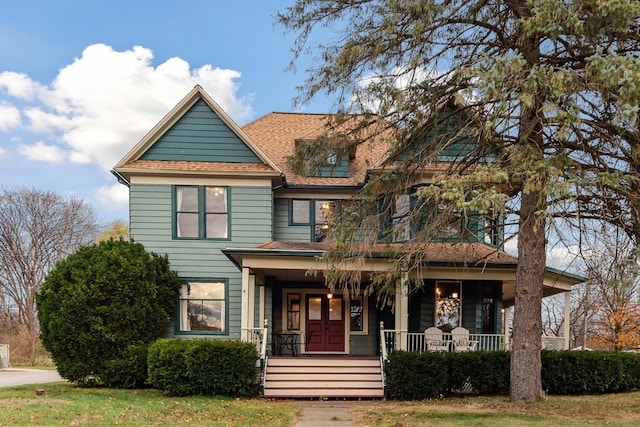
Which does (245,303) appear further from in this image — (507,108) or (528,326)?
(507,108)

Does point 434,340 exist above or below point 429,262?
below

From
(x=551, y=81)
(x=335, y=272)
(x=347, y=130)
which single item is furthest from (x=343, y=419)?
(x=551, y=81)

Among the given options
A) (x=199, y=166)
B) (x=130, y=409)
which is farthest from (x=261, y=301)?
(x=130, y=409)

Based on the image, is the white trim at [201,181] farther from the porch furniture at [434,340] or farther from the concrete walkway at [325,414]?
the concrete walkway at [325,414]

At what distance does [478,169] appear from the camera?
Result: 8062 mm

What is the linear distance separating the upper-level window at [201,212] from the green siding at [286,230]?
5.38 ft

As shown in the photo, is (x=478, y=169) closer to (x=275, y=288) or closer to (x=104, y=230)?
(x=275, y=288)

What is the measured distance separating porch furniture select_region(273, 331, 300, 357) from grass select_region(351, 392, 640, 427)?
4.41 m

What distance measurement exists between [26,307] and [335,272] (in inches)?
1297

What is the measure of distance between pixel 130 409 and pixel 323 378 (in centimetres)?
470

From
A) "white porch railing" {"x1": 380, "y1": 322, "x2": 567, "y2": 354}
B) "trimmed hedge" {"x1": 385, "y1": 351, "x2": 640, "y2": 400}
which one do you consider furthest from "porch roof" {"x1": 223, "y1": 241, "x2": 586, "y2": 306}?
"trimmed hedge" {"x1": 385, "y1": 351, "x2": 640, "y2": 400}

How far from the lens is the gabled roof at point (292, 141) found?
50.5ft

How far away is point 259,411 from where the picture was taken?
9.46 m

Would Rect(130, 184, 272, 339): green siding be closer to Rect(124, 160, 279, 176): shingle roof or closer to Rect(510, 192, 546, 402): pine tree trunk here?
Rect(124, 160, 279, 176): shingle roof
